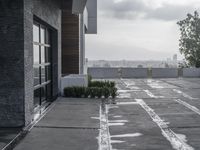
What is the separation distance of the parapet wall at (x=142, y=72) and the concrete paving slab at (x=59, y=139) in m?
28.8

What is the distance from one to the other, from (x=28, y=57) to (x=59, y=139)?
127 inches

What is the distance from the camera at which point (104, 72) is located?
3981 cm

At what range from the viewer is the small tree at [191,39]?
148 ft

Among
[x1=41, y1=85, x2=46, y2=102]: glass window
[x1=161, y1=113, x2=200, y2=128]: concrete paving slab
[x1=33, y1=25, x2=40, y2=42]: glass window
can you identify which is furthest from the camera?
[x1=41, y1=85, x2=46, y2=102]: glass window

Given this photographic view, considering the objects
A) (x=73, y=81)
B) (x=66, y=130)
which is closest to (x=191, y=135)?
(x=66, y=130)

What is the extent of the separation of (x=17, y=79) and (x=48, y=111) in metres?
3.57

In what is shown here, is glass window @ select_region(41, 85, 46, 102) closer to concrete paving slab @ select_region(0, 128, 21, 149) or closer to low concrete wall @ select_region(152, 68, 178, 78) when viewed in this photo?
concrete paving slab @ select_region(0, 128, 21, 149)

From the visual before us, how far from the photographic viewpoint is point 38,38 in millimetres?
14930

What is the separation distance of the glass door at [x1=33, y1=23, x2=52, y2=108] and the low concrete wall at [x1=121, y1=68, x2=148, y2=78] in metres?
22.3

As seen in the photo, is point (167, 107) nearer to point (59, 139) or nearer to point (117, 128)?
point (117, 128)

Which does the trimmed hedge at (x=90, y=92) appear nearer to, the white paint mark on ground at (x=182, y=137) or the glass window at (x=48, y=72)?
the glass window at (x=48, y=72)

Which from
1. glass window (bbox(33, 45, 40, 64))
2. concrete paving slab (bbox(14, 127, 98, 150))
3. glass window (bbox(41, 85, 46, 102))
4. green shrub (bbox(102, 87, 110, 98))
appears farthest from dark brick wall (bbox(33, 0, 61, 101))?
concrete paving slab (bbox(14, 127, 98, 150))

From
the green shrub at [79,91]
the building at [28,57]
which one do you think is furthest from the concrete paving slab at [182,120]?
the green shrub at [79,91]

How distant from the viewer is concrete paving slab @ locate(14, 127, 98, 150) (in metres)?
8.59
